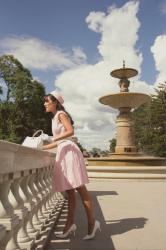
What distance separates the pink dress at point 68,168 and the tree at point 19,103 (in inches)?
1617

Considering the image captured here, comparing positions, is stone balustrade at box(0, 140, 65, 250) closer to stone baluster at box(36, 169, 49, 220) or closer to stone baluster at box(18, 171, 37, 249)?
stone baluster at box(18, 171, 37, 249)

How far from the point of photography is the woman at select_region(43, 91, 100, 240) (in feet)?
17.3

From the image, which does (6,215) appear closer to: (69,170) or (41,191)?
(69,170)

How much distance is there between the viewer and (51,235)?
5418mm

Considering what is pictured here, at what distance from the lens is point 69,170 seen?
5270 mm

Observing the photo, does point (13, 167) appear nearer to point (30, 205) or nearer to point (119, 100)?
point (30, 205)

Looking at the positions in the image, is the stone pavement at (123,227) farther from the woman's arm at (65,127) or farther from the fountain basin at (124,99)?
the fountain basin at (124,99)

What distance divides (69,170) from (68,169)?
19mm

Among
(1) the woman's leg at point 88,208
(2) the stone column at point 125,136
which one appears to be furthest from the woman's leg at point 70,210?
(2) the stone column at point 125,136

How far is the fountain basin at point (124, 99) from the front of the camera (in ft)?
74.4

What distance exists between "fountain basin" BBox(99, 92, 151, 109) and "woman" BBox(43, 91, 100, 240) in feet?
56.9

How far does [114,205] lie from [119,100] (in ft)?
48.1

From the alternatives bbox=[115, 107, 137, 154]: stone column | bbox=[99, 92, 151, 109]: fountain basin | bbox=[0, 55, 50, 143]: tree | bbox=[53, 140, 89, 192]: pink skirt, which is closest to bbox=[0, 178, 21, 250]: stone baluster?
bbox=[53, 140, 89, 192]: pink skirt

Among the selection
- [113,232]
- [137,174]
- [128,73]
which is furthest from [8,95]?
[113,232]
